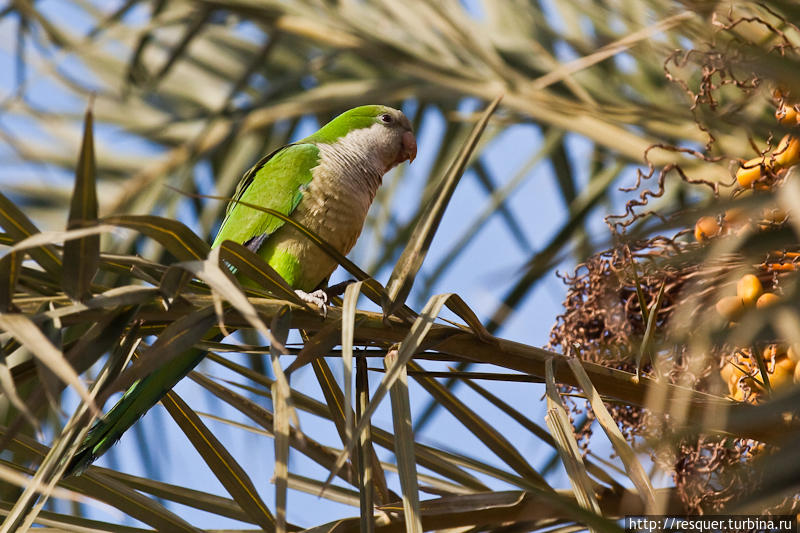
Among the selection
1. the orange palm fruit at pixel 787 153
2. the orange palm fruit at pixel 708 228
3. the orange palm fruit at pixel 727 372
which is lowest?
the orange palm fruit at pixel 727 372

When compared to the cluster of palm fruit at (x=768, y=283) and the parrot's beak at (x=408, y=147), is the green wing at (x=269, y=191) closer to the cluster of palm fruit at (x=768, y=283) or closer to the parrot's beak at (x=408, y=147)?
the parrot's beak at (x=408, y=147)

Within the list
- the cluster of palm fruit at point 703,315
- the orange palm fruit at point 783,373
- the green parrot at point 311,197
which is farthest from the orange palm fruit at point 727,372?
the green parrot at point 311,197

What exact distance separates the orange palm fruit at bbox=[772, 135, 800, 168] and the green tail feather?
1122mm

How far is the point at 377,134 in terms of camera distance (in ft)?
10.6

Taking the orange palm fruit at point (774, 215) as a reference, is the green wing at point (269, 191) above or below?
above

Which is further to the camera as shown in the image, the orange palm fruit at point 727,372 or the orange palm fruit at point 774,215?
the orange palm fruit at point 727,372

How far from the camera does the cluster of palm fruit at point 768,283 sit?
1548 mm

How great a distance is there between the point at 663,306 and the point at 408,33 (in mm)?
1724

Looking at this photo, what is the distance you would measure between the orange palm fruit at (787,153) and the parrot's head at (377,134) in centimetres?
166

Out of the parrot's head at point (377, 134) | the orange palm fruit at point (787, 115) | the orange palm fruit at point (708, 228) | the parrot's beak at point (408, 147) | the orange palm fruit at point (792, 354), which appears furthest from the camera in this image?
the parrot's beak at point (408, 147)

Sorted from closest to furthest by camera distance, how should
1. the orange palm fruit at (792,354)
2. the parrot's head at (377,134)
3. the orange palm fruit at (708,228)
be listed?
1. the orange palm fruit at (792,354)
2. the orange palm fruit at (708,228)
3. the parrot's head at (377,134)

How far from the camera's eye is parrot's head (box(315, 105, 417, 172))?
10.3ft

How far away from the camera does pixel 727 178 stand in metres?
2.25

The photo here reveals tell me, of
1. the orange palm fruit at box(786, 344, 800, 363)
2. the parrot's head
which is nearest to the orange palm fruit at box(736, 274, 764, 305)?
the orange palm fruit at box(786, 344, 800, 363)
